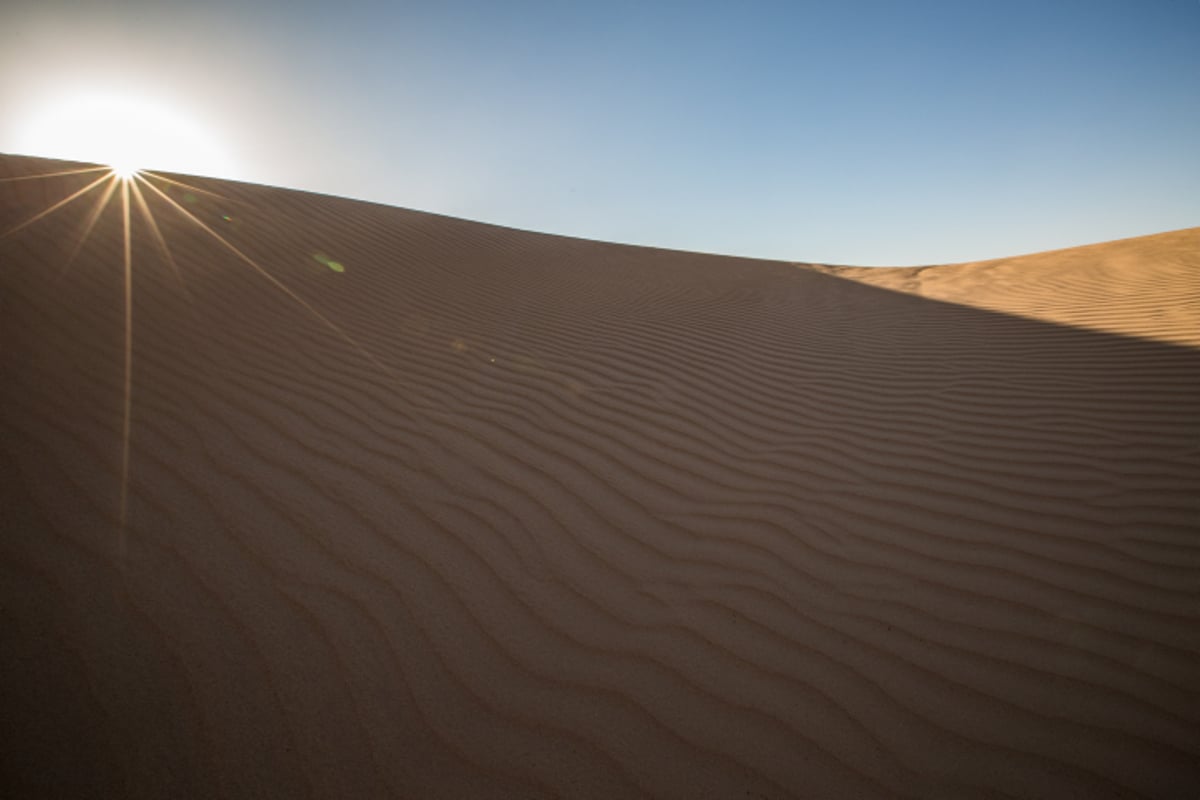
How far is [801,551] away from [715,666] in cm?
77

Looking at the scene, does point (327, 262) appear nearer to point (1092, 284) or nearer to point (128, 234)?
point (128, 234)

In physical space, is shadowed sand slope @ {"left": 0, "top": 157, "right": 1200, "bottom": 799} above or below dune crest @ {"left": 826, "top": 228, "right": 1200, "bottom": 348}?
below

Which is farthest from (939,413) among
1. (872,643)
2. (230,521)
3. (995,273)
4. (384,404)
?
(995,273)

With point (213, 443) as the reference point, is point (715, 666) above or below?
below

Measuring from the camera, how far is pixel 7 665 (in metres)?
1.50

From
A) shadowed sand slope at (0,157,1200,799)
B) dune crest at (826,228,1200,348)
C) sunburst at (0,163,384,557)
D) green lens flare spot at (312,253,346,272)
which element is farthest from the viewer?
green lens flare spot at (312,253,346,272)

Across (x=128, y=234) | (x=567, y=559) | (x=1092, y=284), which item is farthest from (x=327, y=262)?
(x=1092, y=284)

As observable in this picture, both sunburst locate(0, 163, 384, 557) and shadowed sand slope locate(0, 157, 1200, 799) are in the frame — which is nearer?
shadowed sand slope locate(0, 157, 1200, 799)

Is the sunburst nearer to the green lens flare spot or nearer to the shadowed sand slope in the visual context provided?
the shadowed sand slope

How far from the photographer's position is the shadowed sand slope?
145 centimetres

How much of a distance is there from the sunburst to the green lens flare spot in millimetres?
648

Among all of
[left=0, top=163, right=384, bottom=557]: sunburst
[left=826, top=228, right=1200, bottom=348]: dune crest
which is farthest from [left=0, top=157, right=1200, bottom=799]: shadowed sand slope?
[left=826, top=228, right=1200, bottom=348]: dune crest

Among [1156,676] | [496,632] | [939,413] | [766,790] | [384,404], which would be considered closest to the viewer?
[766,790]

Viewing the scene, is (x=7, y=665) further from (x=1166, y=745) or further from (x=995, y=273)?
(x=995, y=273)
